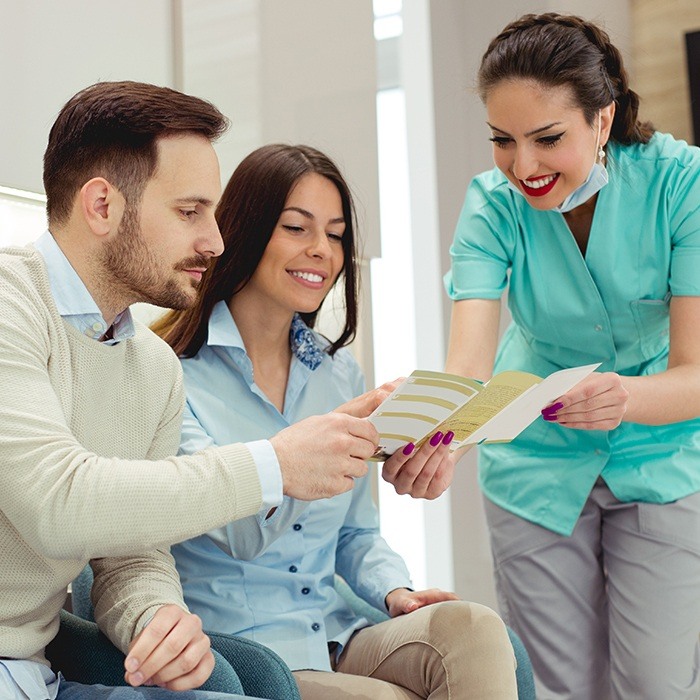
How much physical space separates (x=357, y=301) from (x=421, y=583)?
5.86 ft

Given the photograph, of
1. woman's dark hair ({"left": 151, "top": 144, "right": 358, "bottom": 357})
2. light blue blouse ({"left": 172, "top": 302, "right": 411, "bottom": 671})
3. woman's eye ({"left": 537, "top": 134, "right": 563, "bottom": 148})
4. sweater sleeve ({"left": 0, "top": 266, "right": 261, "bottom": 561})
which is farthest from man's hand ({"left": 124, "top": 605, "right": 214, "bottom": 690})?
woman's eye ({"left": 537, "top": 134, "right": 563, "bottom": 148})

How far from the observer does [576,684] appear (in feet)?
6.30

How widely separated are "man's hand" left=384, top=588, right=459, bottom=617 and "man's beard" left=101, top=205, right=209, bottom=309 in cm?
62

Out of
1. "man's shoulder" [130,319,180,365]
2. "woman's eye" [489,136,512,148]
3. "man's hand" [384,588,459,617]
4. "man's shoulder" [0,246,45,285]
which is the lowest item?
"man's hand" [384,588,459,617]

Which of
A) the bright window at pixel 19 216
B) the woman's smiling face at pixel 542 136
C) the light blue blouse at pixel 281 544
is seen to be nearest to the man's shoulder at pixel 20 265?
the light blue blouse at pixel 281 544

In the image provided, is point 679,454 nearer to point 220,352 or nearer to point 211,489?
point 220,352

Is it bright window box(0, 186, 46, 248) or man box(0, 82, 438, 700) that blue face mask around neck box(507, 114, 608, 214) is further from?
bright window box(0, 186, 46, 248)

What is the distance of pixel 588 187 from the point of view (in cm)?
177

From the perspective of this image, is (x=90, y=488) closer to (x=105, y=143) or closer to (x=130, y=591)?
(x=130, y=591)

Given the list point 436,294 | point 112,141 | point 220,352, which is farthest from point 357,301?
point 436,294

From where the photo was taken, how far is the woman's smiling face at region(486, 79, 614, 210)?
1.69m

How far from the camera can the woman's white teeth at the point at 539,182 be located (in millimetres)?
1744

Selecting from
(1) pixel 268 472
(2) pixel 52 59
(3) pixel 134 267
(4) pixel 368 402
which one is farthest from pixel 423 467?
(2) pixel 52 59

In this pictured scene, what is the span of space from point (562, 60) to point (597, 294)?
40cm
